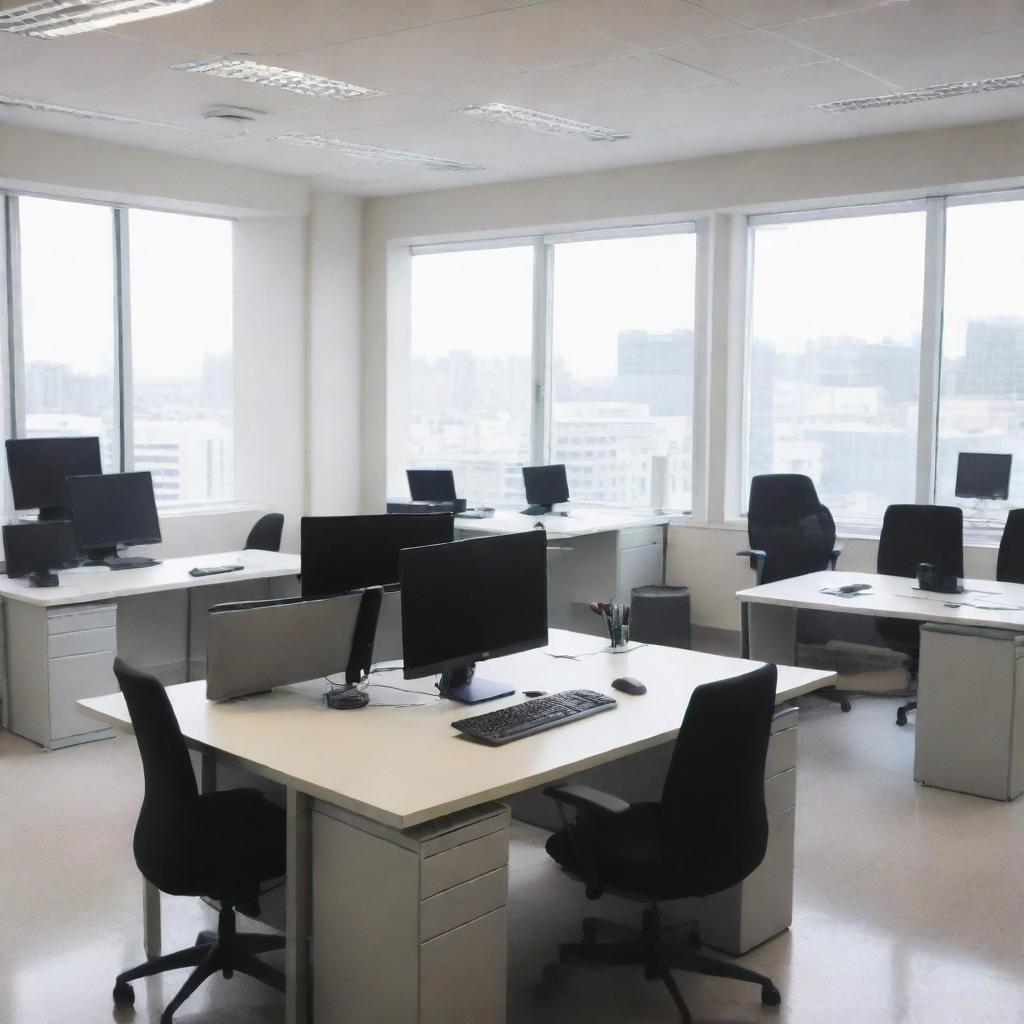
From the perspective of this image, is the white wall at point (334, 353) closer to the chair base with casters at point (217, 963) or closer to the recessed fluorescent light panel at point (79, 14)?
the recessed fluorescent light panel at point (79, 14)

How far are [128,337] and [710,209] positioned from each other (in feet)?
13.3

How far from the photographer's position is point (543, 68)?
17.1 feet

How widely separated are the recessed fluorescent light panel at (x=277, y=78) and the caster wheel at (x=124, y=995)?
389 cm

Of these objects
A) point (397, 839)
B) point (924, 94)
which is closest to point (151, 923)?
point (397, 839)

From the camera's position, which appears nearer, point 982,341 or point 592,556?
point 982,341

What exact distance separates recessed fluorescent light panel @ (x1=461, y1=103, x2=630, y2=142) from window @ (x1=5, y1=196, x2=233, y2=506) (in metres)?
3.02

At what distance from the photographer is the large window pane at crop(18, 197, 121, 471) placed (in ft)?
24.4

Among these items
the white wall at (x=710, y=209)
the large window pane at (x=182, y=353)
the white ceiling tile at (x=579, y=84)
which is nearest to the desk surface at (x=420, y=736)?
the white ceiling tile at (x=579, y=84)

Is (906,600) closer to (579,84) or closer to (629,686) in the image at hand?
(629,686)

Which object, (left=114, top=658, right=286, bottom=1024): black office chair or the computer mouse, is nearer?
(left=114, top=658, right=286, bottom=1024): black office chair

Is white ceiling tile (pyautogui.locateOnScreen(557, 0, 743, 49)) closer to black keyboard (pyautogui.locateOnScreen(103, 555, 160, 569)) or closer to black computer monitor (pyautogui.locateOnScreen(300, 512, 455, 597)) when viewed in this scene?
black computer monitor (pyautogui.locateOnScreen(300, 512, 455, 597))

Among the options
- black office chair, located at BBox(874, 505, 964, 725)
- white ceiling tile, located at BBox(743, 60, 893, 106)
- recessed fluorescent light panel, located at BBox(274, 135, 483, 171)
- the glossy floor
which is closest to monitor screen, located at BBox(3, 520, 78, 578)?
the glossy floor

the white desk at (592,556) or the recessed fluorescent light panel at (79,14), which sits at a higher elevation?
the recessed fluorescent light panel at (79,14)

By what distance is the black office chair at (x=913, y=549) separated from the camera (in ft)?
19.3
